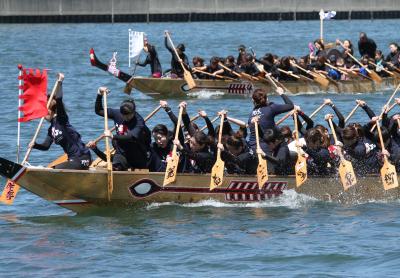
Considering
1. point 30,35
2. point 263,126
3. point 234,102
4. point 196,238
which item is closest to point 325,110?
point 234,102

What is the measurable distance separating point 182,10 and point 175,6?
0.59m

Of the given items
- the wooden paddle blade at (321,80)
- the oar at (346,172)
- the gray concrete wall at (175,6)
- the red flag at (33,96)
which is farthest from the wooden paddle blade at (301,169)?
the gray concrete wall at (175,6)

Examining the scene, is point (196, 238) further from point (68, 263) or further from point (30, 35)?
point (30, 35)

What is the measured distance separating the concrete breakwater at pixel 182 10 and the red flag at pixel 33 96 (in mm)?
51058

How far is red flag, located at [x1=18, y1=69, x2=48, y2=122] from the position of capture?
1734 cm

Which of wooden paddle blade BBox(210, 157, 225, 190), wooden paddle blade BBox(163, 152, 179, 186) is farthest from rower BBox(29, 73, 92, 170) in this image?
wooden paddle blade BBox(210, 157, 225, 190)

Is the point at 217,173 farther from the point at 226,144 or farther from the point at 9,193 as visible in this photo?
the point at 9,193

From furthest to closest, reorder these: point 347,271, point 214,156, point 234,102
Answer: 1. point 234,102
2. point 214,156
3. point 347,271

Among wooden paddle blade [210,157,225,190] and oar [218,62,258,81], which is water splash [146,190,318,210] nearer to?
wooden paddle blade [210,157,225,190]

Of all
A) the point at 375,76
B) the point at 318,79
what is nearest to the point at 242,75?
the point at 318,79

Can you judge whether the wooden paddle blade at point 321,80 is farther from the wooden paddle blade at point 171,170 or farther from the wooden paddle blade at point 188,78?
the wooden paddle blade at point 171,170

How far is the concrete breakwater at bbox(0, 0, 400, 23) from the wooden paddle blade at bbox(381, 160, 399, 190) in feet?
168

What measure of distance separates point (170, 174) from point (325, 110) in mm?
17045

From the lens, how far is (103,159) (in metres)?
19.1
